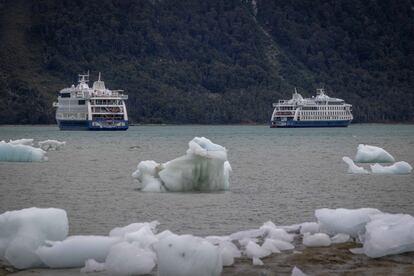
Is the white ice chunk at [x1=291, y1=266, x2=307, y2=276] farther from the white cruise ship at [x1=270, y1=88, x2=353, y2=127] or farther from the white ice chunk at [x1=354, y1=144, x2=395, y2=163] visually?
the white cruise ship at [x1=270, y1=88, x2=353, y2=127]

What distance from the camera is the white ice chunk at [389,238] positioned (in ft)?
43.3

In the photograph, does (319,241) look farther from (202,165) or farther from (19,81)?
(19,81)

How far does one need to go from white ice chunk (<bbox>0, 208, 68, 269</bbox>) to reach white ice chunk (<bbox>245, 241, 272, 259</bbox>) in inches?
118

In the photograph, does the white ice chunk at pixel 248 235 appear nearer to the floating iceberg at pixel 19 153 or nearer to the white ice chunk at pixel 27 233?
the white ice chunk at pixel 27 233

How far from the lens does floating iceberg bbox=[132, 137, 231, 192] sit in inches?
875

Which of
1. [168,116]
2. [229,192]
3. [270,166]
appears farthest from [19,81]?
[229,192]

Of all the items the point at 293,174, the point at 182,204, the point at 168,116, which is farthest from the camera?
the point at 168,116

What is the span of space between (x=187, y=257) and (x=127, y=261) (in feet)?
3.77

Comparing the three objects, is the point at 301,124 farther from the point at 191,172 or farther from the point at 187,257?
the point at 187,257

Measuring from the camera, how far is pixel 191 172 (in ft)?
76.4

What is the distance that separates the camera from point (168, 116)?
174125 millimetres

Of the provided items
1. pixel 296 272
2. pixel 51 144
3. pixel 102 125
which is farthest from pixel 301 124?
pixel 296 272

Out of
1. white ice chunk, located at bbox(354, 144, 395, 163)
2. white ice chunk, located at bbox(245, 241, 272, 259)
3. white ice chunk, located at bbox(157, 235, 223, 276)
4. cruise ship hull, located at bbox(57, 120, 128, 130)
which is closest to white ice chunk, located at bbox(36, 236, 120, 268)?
white ice chunk, located at bbox(157, 235, 223, 276)

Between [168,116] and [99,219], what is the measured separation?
15537 cm
